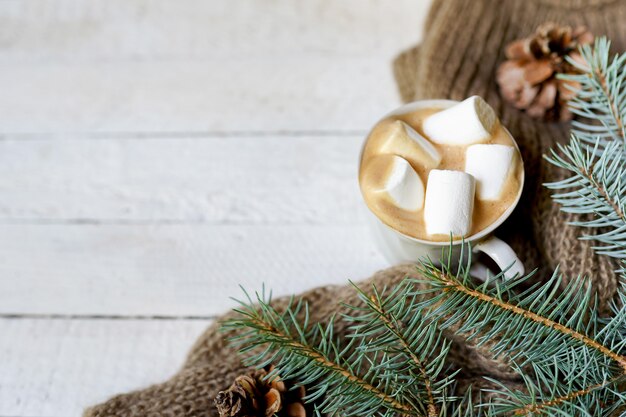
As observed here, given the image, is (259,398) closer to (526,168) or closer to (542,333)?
(542,333)

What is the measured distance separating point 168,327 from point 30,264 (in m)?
0.18

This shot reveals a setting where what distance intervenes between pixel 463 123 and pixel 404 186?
8cm

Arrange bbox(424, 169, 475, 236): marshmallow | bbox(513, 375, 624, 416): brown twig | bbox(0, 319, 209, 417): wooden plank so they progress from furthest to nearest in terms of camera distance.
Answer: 1. bbox(0, 319, 209, 417): wooden plank
2. bbox(424, 169, 475, 236): marshmallow
3. bbox(513, 375, 624, 416): brown twig

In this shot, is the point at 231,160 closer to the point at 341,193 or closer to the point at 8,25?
the point at 341,193

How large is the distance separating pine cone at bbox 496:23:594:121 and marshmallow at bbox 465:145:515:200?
0.15 m

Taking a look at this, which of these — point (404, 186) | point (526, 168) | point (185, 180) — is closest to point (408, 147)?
point (404, 186)

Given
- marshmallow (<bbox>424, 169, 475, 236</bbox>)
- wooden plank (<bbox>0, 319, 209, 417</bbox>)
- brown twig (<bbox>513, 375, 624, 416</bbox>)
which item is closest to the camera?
brown twig (<bbox>513, 375, 624, 416</bbox>)

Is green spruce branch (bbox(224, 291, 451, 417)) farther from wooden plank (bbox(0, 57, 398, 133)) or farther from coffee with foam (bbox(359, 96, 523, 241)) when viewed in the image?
wooden plank (bbox(0, 57, 398, 133))

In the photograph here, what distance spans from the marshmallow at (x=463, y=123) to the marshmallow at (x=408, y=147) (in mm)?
22

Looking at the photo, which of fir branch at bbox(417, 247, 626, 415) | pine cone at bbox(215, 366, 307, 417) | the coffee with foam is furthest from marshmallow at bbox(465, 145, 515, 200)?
pine cone at bbox(215, 366, 307, 417)

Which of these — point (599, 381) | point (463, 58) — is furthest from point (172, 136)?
point (599, 381)

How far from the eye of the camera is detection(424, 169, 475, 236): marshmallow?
553mm

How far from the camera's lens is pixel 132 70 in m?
0.84

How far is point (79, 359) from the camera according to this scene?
679 mm
